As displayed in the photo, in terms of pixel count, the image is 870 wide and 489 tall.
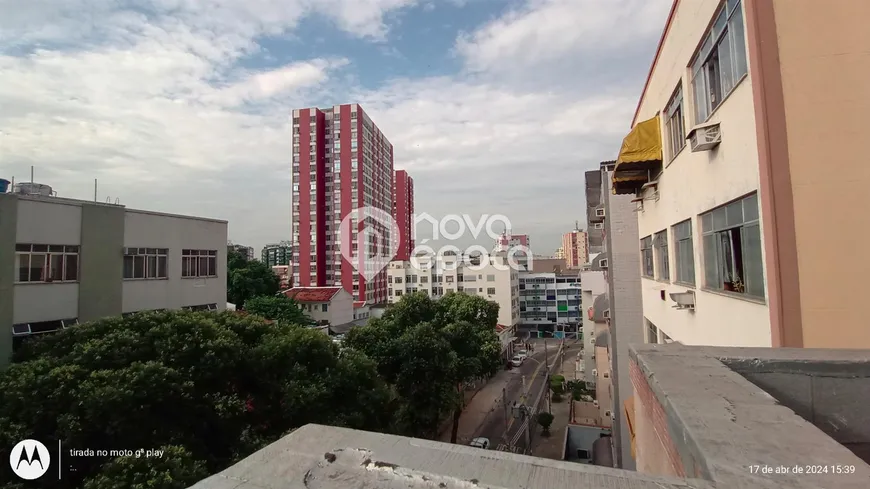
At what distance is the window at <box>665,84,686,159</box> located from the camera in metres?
6.71

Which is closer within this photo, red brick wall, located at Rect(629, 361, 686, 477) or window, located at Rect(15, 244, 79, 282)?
red brick wall, located at Rect(629, 361, 686, 477)

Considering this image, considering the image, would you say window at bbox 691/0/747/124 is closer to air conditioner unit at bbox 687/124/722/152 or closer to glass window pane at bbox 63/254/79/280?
air conditioner unit at bbox 687/124/722/152

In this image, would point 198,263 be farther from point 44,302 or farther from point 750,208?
point 750,208

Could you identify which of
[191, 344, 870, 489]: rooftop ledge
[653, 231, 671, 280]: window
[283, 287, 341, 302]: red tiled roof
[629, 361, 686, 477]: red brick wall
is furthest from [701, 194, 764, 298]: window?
[283, 287, 341, 302]: red tiled roof

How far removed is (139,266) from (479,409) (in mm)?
19271

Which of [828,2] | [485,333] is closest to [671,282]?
[828,2]

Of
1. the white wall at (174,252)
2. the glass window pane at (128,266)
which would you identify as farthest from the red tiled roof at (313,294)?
the glass window pane at (128,266)

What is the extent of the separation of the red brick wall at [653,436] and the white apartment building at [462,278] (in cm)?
4111

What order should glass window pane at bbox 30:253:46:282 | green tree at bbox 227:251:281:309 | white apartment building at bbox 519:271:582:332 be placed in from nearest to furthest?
glass window pane at bbox 30:253:46:282, green tree at bbox 227:251:281:309, white apartment building at bbox 519:271:582:332

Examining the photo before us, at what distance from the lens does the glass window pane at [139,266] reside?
1310 centimetres

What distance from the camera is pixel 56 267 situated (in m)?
11.2

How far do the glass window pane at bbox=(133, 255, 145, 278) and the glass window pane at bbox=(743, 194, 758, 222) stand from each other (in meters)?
15.2

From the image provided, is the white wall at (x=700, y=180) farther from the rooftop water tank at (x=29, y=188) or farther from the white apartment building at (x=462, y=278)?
the white apartment building at (x=462, y=278)

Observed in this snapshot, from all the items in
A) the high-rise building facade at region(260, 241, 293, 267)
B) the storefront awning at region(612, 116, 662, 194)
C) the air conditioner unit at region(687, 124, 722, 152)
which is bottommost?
the air conditioner unit at region(687, 124, 722, 152)
